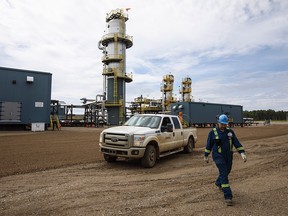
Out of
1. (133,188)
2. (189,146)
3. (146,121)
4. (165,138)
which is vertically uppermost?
(146,121)

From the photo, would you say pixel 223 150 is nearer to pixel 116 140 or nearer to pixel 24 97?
pixel 116 140

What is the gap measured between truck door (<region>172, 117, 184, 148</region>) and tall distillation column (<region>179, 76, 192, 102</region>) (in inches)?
2327

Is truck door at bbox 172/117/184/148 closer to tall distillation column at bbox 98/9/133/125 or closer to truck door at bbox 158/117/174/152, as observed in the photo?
truck door at bbox 158/117/174/152

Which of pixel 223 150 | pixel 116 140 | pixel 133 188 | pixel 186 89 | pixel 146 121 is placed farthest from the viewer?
pixel 186 89

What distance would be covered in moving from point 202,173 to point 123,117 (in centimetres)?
3583

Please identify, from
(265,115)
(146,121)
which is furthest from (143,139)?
(265,115)

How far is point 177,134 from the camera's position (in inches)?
386

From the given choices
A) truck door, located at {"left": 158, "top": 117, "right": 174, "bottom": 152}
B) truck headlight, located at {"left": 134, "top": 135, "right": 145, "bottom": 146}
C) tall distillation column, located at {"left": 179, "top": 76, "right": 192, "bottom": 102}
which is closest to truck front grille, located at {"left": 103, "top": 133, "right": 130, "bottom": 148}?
truck headlight, located at {"left": 134, "top": 135, "right": 145, "bottom": 146}

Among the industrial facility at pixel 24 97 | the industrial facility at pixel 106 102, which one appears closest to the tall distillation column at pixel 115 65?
the industrial facility at pixel 106 102

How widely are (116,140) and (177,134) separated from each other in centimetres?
329

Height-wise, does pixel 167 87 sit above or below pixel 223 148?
above

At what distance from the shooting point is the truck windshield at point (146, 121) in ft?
28.6

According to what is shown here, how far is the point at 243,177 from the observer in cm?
663

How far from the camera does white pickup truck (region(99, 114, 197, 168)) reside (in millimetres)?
7405
